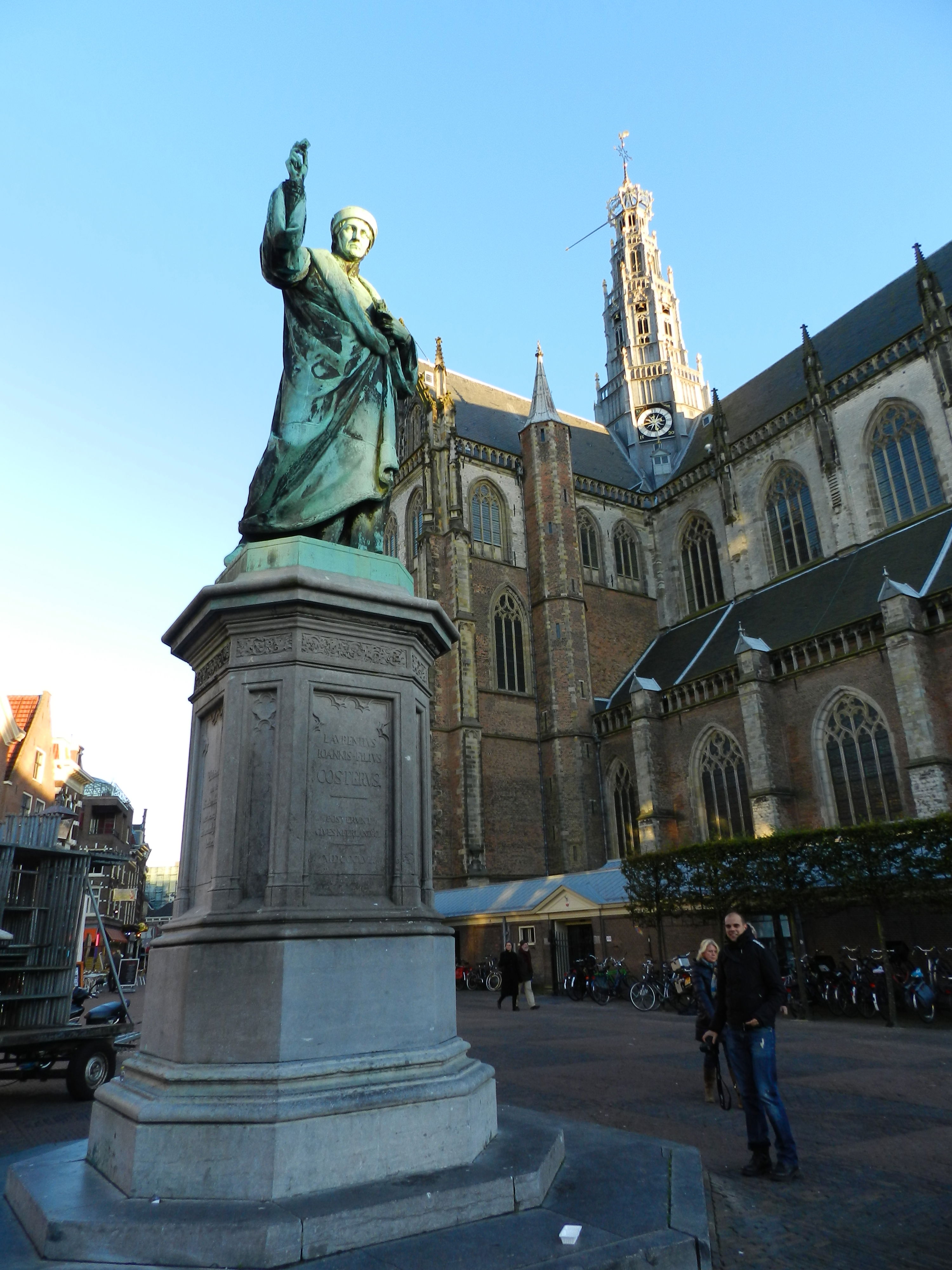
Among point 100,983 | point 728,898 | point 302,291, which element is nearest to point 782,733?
point 728,898

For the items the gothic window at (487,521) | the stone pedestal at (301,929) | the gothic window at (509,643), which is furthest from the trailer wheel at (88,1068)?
the gothic window at (487,521)

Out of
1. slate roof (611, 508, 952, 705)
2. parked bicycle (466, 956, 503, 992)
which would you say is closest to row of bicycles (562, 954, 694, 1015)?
parked bicycle (466, 956, 503, 992)

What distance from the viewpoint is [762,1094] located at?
15.4 ft

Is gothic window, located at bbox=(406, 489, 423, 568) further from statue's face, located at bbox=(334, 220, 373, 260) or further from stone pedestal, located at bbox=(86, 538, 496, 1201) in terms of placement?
stone pedestal, located at bbox=(86, 538, 496, 1201)

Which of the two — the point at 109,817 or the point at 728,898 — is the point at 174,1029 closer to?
the point at 728,898

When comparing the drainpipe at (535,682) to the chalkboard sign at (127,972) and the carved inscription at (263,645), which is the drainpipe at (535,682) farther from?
the carved inscription at (263,645)

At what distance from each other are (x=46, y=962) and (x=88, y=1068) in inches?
46.7

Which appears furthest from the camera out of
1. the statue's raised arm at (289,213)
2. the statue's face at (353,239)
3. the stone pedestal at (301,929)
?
the statue's face at (353,239)

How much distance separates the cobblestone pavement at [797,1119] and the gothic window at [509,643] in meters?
→ 18.7

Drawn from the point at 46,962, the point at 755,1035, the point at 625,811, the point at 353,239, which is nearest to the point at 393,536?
the point at 625,811

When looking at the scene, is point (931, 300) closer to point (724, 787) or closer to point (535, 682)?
point (724, 787)

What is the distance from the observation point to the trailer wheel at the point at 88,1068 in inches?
334

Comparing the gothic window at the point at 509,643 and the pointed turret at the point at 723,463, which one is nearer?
the gothic window at the point at 509,643

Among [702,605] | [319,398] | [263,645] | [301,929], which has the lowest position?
[301,929]
